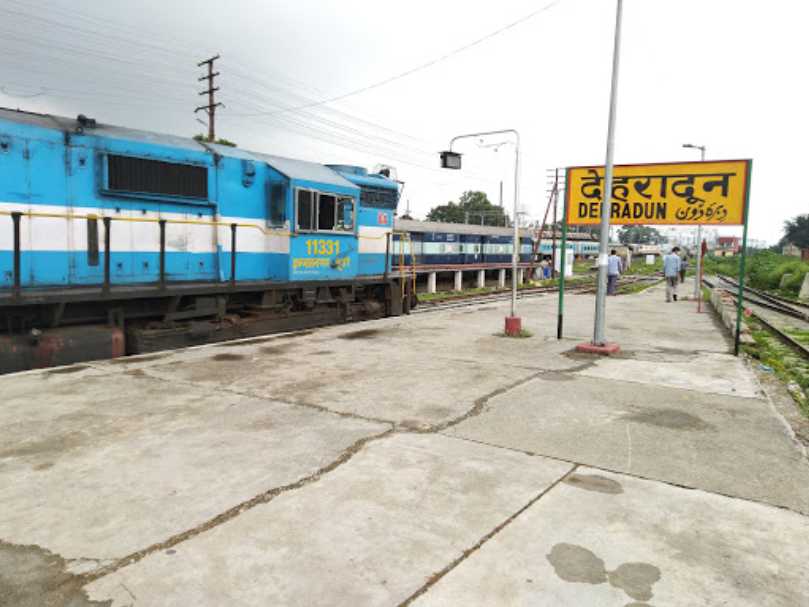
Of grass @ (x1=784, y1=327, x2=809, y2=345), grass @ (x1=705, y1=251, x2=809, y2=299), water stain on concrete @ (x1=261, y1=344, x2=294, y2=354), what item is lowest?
grass @ (x1=784, y1=327, x2=809, y2=345)

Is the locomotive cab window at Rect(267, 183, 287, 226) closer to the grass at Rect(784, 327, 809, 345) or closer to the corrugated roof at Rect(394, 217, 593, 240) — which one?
the grass at Rect(784, 327, 809, 345)

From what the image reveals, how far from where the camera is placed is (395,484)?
12.9 feet

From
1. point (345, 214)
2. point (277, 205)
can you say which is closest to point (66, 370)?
point (277, 205)

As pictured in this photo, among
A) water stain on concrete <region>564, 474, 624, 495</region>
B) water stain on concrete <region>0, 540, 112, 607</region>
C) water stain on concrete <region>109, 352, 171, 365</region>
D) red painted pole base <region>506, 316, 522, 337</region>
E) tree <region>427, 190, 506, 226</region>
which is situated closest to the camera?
water stain on concrete <region>0, 540, 112, 607</region>

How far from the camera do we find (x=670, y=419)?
5609 mm

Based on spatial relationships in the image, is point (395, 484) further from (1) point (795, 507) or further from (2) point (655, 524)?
(1) point (795, 507)

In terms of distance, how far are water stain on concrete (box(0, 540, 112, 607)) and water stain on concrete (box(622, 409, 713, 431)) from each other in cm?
475

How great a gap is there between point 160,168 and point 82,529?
22.0ft

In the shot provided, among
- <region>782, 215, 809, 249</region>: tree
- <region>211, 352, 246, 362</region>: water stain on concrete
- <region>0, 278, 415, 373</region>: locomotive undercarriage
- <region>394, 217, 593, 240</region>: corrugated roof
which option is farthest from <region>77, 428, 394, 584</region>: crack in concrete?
<region>782, 215, 809, 249</region>: tree

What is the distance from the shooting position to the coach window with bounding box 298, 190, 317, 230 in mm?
10336

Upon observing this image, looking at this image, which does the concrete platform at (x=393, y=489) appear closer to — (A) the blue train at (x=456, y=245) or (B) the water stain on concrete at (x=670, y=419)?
(B) the water stain on concrete at (x=670, y=419)

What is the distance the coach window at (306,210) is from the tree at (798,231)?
9103cm

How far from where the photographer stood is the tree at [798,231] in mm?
82769

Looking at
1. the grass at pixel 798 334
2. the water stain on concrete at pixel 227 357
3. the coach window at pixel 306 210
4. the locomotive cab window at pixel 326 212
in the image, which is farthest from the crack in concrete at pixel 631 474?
the grass at pixel 798 334
